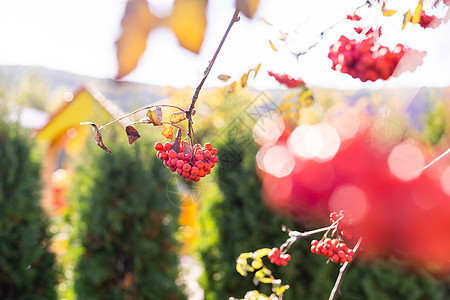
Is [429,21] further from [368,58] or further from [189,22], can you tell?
[189,22]

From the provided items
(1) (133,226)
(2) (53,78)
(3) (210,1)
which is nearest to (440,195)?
(3) (210,1)

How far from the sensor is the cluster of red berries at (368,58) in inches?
29.0

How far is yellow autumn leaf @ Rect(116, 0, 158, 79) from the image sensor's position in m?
0.48

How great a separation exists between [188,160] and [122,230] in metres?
2.87

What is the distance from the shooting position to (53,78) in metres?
48.1

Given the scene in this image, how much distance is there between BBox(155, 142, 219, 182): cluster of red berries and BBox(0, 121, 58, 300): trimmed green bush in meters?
2.84

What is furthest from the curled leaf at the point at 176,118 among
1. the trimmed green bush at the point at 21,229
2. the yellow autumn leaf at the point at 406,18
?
the trimmed green bush at the point at 21,229

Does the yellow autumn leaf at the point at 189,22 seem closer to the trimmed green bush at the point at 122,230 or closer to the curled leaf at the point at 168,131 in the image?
the curled leaf at the point at 168,131

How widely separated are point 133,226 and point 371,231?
10.4 ft

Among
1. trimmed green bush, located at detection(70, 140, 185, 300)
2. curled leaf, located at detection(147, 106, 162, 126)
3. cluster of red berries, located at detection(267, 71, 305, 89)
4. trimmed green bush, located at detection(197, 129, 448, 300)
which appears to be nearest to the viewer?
curled leaf, located at detection(147, 106, 162, 126)

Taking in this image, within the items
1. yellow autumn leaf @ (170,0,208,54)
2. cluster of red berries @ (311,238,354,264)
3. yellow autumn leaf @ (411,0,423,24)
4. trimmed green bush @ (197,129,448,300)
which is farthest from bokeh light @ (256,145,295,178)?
trimmed green bush @ (197,129,448,300)

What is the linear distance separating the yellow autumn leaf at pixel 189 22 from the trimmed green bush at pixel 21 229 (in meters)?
3.12

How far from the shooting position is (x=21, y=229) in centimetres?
323

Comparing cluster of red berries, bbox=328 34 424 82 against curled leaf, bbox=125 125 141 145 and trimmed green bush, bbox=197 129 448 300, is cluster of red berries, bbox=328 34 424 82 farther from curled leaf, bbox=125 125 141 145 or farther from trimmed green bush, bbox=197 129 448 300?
trimmed green bush, bbox=197 129 448 300
